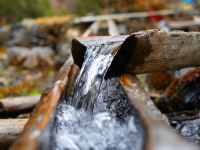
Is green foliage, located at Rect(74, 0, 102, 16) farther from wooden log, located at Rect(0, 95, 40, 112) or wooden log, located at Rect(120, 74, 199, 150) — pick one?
wooden log, located at Rect(120, 74, 199, 150)

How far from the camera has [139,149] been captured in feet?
7.53

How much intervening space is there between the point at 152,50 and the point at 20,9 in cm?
1871

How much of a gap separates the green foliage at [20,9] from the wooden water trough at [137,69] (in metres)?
17.7

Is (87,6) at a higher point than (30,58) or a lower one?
higher

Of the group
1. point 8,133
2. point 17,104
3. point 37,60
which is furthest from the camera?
point 37,60

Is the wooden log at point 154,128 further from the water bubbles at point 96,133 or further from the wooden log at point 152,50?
the wooden log at point 152,50

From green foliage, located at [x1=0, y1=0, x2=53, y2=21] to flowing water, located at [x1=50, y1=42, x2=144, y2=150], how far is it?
17.9 metres

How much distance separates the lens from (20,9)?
21.4 meters

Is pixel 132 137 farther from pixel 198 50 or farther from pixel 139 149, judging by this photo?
pixel 198 50

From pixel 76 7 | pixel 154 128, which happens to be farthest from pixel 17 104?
pixel 76 7

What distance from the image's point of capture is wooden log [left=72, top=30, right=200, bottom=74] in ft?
11.4

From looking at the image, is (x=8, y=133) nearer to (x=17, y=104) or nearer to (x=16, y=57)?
(x=17, y=104)

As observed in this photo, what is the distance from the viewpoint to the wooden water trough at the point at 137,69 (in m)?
2.27

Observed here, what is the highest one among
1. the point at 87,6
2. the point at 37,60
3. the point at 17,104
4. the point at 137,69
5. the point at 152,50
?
the point at 87,6
